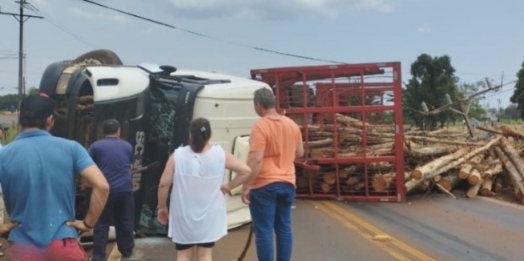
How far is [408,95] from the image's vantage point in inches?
2080

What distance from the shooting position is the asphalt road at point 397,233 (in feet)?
24.9

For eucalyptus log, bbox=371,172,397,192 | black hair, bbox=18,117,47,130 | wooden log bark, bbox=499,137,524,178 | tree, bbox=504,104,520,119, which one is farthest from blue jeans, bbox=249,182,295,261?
tree, bbox=504,104,520,119

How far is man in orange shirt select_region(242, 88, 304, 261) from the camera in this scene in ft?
19.1

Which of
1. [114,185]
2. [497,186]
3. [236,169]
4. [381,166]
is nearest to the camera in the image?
[236,169]

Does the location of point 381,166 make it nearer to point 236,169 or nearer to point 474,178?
point 474,178

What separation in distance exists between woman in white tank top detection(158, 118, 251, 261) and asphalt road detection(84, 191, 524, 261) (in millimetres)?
2273

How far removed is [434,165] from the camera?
12.1m

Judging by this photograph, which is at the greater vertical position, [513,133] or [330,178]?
[513,133]

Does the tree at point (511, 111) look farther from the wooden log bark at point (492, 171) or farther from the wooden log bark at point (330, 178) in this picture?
the wooden log bark at point (330, 178)

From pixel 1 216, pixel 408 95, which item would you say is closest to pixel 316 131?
pixel 1 216

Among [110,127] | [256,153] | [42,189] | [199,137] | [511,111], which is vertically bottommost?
[42,189]

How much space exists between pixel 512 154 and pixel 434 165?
2115 millimetres

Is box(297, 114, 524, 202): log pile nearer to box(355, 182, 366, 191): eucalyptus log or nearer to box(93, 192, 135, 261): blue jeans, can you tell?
box(355, 182, 366, 191): eucalyptus log

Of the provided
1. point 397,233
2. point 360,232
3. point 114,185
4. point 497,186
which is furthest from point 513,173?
point 114,185
